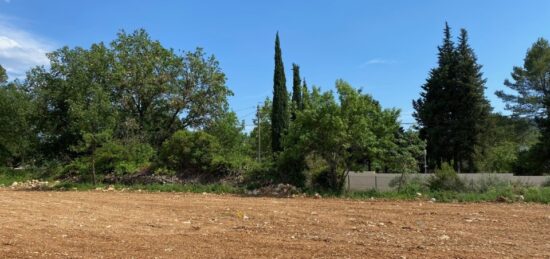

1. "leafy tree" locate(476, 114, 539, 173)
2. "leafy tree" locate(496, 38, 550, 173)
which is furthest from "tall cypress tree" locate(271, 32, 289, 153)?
"leafy tree" locate(496, 38, 550, 173)

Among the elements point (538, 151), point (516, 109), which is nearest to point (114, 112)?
point (538, 151)

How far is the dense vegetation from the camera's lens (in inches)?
819

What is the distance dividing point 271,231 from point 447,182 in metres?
12.6

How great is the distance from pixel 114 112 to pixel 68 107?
476 centimetres

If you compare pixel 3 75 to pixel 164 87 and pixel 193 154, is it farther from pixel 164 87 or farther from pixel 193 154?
pixel 193 154

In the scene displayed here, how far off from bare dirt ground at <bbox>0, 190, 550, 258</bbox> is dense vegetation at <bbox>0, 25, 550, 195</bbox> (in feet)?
18.2

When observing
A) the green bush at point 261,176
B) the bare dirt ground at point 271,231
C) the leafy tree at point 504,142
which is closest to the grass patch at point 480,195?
the bare dirt ground at point 271,231

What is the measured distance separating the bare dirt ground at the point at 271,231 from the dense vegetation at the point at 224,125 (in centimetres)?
556

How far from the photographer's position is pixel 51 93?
32938 millimetres

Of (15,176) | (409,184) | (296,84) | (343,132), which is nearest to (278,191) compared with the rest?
(343,132)

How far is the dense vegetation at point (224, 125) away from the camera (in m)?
20.8

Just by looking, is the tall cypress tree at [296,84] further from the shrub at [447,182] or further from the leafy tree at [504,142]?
the shrub at [447,182]

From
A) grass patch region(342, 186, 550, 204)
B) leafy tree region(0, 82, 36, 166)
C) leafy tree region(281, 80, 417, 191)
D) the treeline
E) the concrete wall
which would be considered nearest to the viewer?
grass patch region(342, 186, 550, 204)

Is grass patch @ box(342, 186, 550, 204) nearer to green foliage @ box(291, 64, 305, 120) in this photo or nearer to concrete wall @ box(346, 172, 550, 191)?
concrete wall @ box(346, 172, 550, 191)
